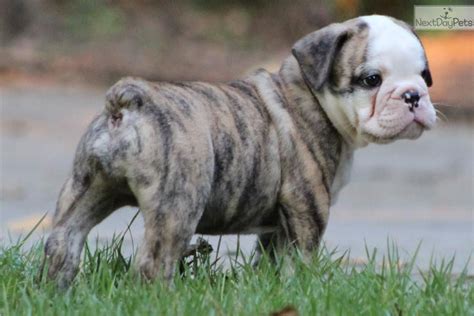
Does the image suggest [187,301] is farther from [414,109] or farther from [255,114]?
[414,109]

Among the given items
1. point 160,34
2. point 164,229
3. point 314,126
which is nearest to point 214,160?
point 164,229

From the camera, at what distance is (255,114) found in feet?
19.1

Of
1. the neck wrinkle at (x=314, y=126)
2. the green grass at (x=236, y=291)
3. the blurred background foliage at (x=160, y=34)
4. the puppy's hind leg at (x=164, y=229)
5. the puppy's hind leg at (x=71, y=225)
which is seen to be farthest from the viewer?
the blurred background foliage at (x=160, y=34)

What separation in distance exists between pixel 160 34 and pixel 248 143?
46.1ft

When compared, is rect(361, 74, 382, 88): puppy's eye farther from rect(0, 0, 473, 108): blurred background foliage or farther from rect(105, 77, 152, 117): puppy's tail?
rect(0, 0, 473, 108): blurred background foliage

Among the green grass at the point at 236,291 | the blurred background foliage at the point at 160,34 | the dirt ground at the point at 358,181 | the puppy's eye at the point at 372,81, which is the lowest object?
the green grass at the point at 236,291

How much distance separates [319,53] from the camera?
5.99 meters

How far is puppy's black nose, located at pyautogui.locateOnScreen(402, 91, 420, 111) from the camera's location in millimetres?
5773

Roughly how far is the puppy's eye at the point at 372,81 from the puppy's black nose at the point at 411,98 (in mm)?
158

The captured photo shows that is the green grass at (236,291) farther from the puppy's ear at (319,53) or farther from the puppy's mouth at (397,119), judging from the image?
the puppy's ear at (319,53)

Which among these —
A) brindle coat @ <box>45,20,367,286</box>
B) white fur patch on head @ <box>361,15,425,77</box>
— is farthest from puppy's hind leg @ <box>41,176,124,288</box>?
white fur patch on head @ <box>361,15,425,77</box>

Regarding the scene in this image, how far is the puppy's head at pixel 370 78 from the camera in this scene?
5.80m

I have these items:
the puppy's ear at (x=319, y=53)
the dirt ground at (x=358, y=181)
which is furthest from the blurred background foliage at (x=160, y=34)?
the puppy's ear at (x=319, y=53)

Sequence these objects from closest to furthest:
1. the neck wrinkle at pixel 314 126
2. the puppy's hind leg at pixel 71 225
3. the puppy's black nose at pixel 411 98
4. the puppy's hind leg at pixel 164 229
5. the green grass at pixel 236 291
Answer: the green grass at pixel 236 291
the puppy's hind leg at pixel 164 229
the puppy's hind leg at pixel 71 225
the puppy's black nose at pixel 411 98
the neck wrinkle at pixel 314 126
